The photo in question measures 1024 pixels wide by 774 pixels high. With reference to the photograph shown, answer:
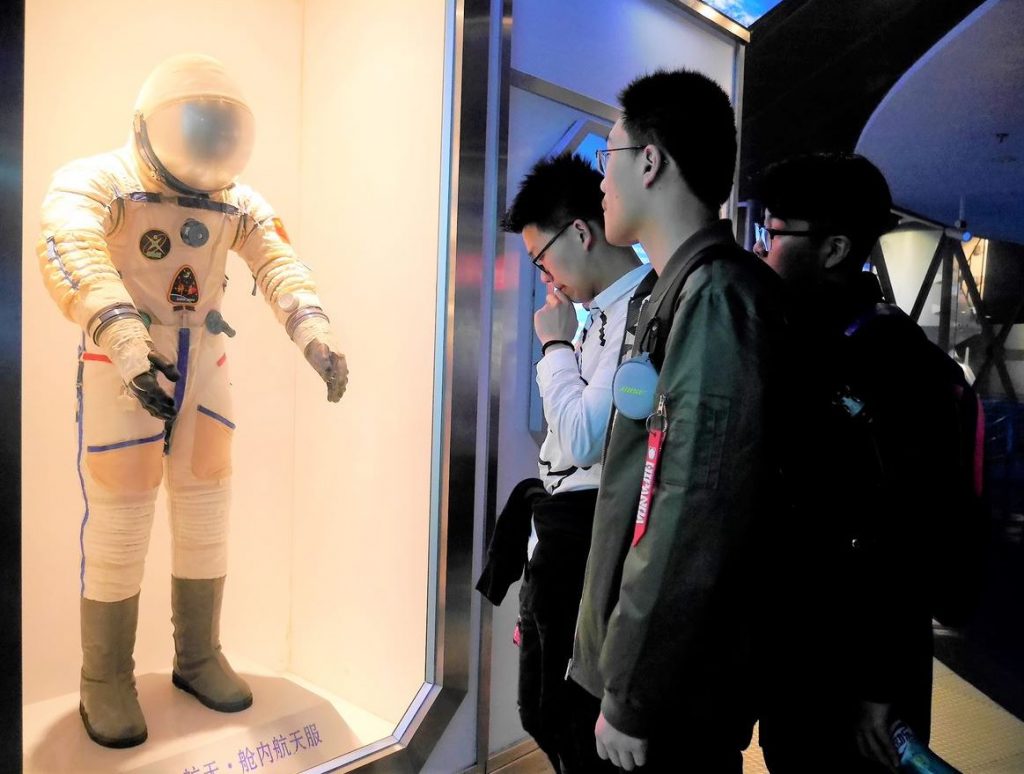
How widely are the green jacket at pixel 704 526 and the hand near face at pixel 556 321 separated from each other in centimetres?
51

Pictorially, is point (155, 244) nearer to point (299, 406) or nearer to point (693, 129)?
point (299, 406)

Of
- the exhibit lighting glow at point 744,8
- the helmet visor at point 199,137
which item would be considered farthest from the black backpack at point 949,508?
the exhibit lighting glow at point 744,8

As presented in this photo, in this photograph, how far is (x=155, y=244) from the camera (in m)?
1.89

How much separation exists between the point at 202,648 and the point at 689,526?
5.55 ft

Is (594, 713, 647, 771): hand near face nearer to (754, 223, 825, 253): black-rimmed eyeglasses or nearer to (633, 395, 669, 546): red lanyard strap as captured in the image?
(633, 395, 669, 546): red lanyard strap

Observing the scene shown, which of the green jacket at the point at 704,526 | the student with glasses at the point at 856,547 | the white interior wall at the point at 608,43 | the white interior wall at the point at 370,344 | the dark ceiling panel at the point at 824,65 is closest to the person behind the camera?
the green jacket at the point at 704,526

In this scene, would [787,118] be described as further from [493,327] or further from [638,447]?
[638,447]

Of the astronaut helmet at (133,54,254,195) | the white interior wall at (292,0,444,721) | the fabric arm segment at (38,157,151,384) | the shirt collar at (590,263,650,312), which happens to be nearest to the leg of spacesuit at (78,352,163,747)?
the fabric arm segment at (38,157,151,384)

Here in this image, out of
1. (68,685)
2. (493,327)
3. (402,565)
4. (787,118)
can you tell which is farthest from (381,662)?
(787,118)

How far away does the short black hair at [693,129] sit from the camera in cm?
117

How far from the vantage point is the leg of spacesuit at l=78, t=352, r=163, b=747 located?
185cm

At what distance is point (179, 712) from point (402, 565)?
0.71 metres

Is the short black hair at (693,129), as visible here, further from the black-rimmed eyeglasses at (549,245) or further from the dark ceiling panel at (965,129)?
the dark ceiling panel at (965,129)

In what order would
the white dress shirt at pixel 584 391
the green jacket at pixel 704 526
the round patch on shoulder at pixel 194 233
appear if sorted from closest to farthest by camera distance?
the green jacket at pixel 704 526, the white dress shirt at pixel 584 391, the round patch on shoulder at pixel 194 233
